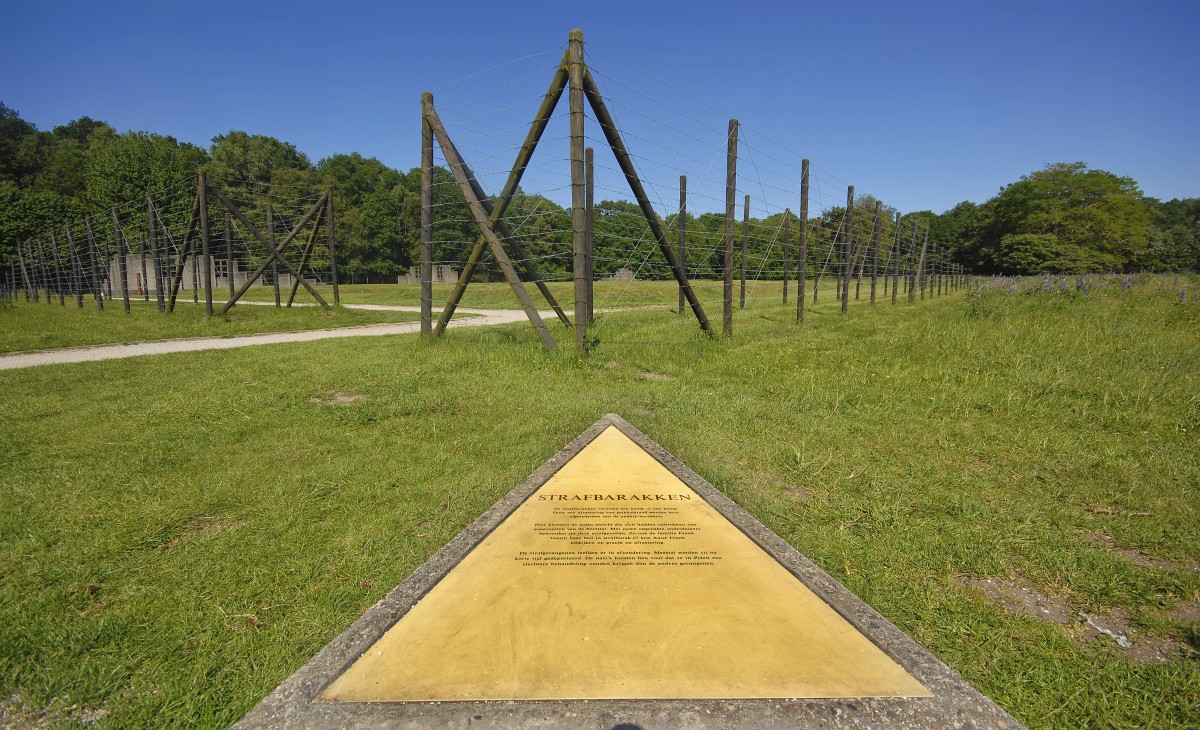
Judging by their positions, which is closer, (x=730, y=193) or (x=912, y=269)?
(x=730, y=193)

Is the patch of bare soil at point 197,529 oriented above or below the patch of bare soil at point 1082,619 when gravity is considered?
above

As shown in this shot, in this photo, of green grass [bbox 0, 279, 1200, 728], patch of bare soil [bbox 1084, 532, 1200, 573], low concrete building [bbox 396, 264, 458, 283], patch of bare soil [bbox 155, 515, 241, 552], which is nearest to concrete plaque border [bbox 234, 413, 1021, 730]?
green grass [bbox 0, 279, 1200, 728]

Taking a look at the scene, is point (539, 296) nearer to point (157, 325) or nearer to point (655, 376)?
point (157, 325)

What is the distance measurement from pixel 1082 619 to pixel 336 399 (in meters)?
5.84

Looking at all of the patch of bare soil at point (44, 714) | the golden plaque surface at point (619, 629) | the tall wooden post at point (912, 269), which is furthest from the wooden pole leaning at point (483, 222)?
the tall wooden post at point (912, 269)

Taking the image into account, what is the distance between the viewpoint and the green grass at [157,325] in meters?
10.1

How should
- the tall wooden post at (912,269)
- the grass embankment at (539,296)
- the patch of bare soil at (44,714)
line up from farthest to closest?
the tall wooden post at (912,269)
the grass embankment at (539,296)
the patch of bare soil at (44,714)

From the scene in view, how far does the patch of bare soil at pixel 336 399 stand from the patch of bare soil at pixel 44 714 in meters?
3.77

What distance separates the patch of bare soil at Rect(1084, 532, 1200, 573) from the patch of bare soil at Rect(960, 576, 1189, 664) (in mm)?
588

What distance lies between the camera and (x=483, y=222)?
309 inches

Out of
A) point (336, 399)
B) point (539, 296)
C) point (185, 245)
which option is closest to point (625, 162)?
point (336, 399)

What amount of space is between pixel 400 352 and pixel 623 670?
281 inches

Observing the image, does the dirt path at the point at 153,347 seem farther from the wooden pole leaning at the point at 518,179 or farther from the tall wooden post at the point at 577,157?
the tall wooden post at the point at 577,157

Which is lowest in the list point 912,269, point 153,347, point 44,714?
point 44,714
